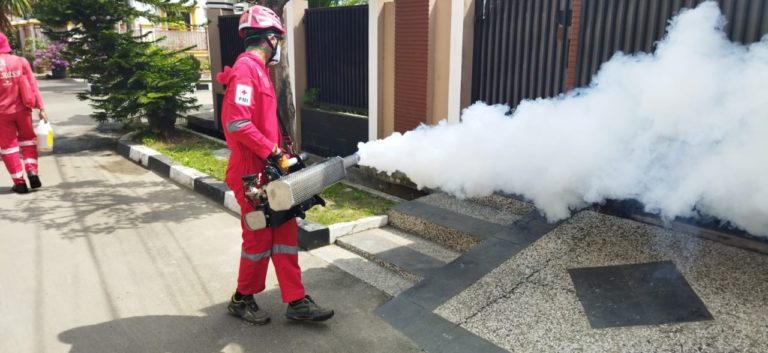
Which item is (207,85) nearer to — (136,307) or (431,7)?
(431,7)

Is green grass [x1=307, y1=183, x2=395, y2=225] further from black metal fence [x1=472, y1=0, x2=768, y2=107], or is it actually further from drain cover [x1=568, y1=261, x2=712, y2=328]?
drain cover [x1=568, y1=261, x2=712, y2=328]

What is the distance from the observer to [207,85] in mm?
20594

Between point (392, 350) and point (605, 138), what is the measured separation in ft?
7.02

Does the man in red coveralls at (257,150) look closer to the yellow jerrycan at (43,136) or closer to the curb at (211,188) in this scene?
the curb at (211,188)

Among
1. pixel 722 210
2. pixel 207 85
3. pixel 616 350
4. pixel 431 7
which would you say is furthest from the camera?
pixel 207 85

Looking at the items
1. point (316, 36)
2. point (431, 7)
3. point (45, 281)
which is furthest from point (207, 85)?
point (45, 281)

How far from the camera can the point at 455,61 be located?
6.43 meters

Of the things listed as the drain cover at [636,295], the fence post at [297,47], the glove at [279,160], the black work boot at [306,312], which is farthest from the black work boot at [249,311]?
the fence post at [297,47]

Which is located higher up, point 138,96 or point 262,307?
point 138,96

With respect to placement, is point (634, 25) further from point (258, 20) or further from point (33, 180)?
point (33, 180)

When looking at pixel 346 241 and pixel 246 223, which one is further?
pixel 346 241

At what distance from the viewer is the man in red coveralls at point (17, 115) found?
6.72m

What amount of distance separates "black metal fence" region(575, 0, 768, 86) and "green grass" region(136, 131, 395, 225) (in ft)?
8.55

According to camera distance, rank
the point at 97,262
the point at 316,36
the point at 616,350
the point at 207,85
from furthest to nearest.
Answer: the point at 207,85 → the point at 316,36 → the point at 97,262 → the point at 616,350
